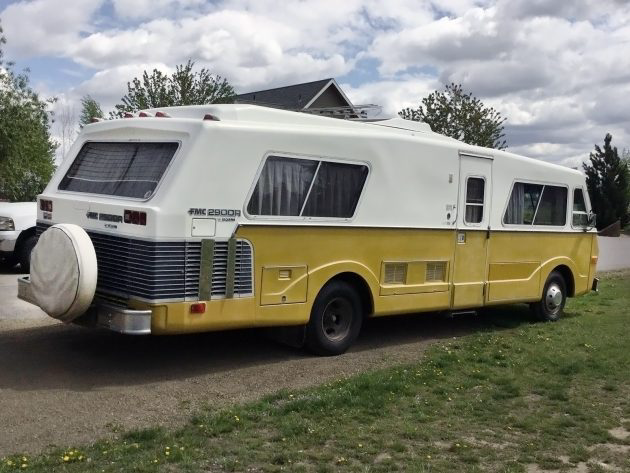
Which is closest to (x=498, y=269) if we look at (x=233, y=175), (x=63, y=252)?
(x=233, y=175)

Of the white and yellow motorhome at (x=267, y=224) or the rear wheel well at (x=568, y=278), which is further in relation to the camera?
the rear wheel well at (x=568, y=278)

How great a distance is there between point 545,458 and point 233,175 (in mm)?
3639

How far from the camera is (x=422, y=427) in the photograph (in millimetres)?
5492

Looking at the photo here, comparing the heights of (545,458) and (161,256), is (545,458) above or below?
below

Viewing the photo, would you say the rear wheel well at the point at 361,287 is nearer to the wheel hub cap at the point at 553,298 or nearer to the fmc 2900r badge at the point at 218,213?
the fmc 2900r badge at the point at 218,213

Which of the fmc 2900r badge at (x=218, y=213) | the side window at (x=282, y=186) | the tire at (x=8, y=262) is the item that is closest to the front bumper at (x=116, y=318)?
the fmc 2900r badge at (x=218, y=213)

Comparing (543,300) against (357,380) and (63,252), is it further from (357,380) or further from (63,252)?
(63,252)

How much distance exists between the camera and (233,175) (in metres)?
6.71

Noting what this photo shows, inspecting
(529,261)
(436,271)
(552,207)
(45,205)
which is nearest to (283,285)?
(436,271)

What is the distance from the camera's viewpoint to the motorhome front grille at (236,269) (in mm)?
6625

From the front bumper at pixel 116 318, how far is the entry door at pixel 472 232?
169 inches

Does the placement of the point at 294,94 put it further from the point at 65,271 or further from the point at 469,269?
the point at 65,271

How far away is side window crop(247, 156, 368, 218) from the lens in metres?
7.02

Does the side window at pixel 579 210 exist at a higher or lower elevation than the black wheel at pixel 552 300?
higher
